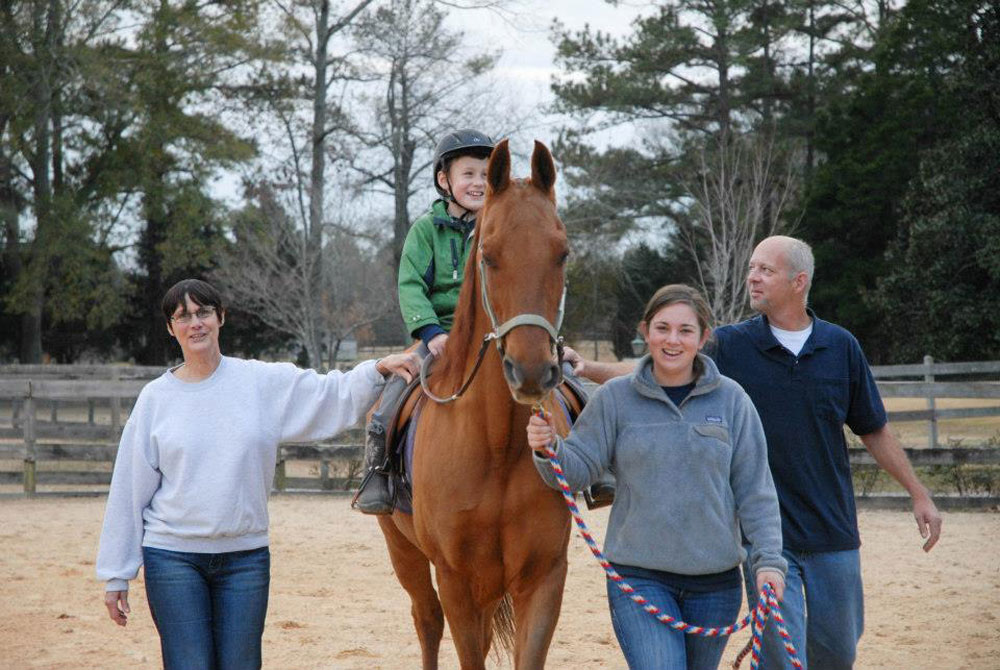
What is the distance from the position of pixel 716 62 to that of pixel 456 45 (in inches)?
444

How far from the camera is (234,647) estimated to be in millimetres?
3371

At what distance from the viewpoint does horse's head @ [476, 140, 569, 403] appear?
2996mm

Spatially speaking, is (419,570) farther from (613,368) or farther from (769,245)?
(769,245)

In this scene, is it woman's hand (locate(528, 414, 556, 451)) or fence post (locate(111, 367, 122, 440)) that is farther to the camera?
fence post (locate(111, 367, 122, 440))

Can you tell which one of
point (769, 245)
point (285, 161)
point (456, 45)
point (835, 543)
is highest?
point (456, 45)

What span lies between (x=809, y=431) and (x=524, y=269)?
1441mm

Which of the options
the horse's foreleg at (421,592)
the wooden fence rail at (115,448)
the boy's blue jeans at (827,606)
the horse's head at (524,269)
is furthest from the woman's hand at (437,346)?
the wooden fence rail at (115,448)

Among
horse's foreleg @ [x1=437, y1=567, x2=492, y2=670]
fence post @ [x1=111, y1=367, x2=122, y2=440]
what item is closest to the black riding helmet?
horse's foreleg @ [x1=437, y1=567, x2=492, y2=670]

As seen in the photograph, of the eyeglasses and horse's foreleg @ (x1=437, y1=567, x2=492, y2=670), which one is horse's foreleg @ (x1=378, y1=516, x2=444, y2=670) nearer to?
horse's foreleg @ (x1=437, y1=567, x2=492, y2=670)

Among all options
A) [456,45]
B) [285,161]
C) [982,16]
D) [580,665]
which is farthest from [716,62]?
[580,665]

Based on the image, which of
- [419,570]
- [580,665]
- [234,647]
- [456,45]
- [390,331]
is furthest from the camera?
[390,331]

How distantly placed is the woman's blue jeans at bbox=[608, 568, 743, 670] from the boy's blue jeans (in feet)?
2.10

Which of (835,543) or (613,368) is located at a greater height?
(613,368)

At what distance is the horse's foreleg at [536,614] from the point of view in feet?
11.8
